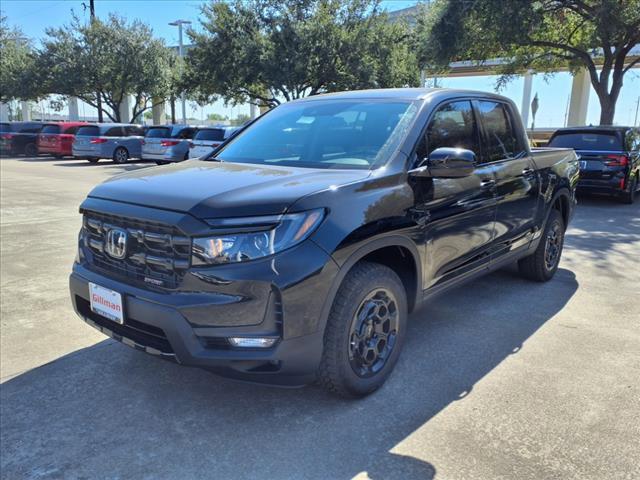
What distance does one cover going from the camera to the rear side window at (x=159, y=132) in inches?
799

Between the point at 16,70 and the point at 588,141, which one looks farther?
the point at 16,70

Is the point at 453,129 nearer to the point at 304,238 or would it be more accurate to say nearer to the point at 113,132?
the point at 304,238

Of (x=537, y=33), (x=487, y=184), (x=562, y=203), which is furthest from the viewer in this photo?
(x=537, y=33)

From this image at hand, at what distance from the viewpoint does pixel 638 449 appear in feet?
9.02

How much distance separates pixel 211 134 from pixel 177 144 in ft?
8.50

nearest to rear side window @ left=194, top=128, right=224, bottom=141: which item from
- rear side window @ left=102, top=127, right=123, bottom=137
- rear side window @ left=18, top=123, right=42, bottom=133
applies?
rear side window @ left=102, top=127, right=123, bottom=137

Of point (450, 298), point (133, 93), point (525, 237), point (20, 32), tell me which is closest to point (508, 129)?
point (525, 237)

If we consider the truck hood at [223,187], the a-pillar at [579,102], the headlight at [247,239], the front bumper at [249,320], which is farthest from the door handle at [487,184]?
the a-pillar at [579,102]

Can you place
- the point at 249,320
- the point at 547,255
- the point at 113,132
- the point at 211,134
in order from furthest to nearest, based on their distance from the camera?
the point at 113,132 → the point at 211,134 → the point at 547,255 → the point at 249,320

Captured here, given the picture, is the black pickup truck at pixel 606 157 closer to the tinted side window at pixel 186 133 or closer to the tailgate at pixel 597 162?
the tailgate at pixel 597 162

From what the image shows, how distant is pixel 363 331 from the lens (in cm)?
310

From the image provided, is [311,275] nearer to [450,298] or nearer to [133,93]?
[450,298]

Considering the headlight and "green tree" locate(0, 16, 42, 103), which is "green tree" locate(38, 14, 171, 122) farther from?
the headlight

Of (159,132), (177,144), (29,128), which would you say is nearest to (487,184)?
(177,144)
